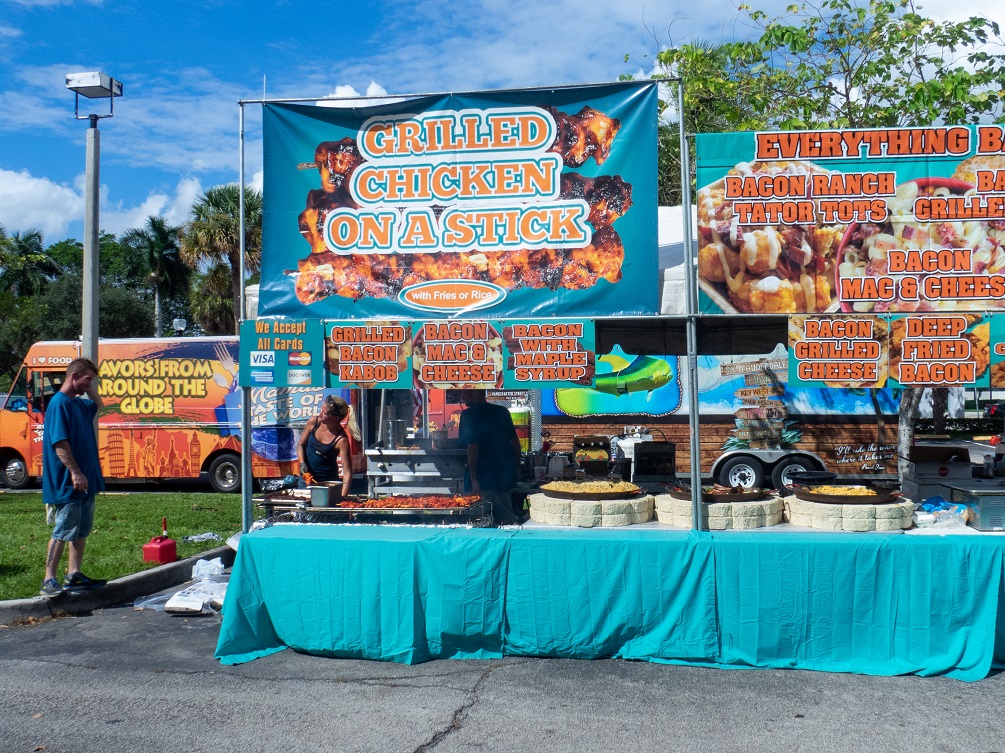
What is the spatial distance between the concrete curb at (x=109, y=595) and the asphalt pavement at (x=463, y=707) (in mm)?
791

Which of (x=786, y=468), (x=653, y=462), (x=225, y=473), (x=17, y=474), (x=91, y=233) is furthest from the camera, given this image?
(x=17, y=474)

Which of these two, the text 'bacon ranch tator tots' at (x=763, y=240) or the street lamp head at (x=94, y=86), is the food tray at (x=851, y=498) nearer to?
the text 'bacon ranch tator tots' at (x=763, y=240)

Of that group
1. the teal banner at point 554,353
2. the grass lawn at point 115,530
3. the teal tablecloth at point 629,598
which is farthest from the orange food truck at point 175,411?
the teal banner at point 554,353

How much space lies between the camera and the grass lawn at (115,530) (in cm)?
780

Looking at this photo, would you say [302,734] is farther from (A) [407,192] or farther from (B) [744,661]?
(A) [407,192]

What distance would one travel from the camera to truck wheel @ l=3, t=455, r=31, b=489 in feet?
52.4

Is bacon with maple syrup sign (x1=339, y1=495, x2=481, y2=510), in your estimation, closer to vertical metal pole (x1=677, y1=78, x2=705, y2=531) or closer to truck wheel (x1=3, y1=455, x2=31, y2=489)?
vertical metal pole (x1=677, y1=78, x2=705, y2=531)

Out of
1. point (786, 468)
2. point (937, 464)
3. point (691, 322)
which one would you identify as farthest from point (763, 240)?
point (786, 468)

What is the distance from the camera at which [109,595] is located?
710 cm

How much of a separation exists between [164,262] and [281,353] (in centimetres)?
3243

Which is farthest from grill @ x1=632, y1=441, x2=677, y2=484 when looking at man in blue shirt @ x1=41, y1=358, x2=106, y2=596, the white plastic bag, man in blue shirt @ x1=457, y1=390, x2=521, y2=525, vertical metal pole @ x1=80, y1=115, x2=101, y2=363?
vertical metal pole @ x1=80, y1=115, x2=101, y2=363

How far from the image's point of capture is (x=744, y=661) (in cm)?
542

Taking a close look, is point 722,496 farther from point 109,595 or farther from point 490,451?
point 109,595

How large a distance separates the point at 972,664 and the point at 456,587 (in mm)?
3200
